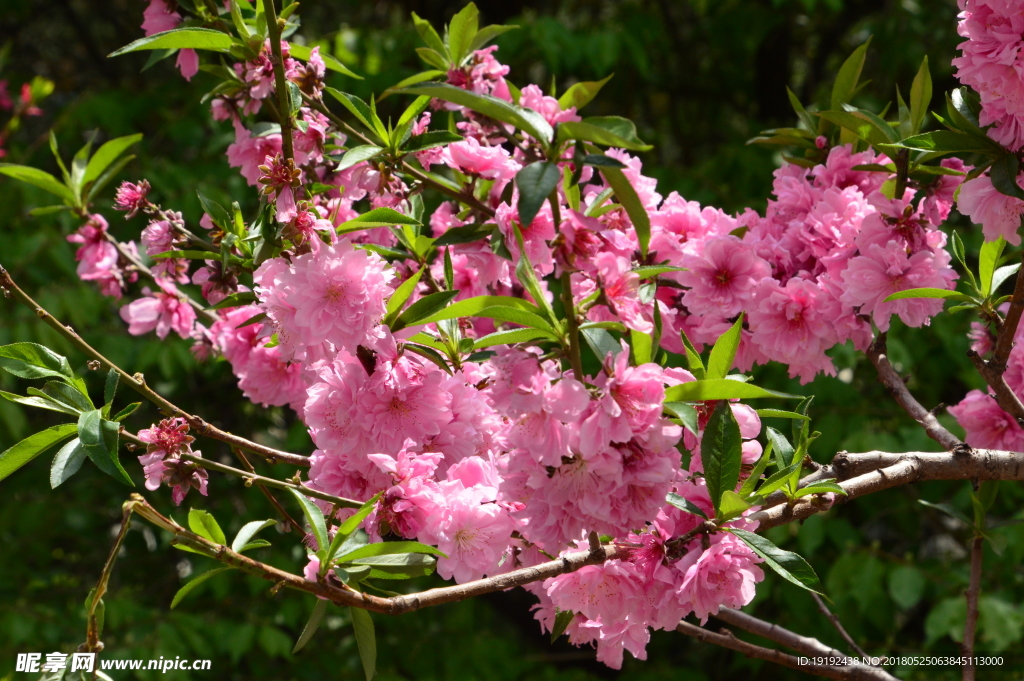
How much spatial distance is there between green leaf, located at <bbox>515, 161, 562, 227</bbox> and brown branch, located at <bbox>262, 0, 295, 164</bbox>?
39cm

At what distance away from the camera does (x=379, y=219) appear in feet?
3.17

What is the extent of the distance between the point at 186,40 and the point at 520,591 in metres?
2.45

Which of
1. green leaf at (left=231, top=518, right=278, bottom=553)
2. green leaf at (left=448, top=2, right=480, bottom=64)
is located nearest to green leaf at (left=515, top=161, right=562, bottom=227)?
green leaf at (left=231, top=518, right=278, bottom=553)

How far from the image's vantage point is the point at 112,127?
2.72 metres

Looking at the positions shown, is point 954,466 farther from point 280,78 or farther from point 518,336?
point 280,78

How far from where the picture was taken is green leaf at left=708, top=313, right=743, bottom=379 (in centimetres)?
84

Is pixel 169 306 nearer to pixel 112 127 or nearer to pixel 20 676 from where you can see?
pixel 112 127

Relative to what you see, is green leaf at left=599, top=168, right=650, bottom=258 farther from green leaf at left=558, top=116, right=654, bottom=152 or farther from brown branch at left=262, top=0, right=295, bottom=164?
brown branch at left=262, top=0, right=295, bottom=164

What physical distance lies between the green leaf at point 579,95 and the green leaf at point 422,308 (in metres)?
0.33

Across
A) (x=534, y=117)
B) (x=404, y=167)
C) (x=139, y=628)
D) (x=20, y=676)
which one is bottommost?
(x=20, y=676)

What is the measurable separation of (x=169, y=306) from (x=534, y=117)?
920 mm

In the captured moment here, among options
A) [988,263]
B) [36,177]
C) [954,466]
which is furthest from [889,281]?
[36,177]

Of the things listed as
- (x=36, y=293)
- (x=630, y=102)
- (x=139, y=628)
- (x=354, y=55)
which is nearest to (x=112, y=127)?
(x=36, y=293)

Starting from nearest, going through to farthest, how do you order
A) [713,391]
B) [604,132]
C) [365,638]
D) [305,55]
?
[604,132] → [713,391] → [365,638] → [305,55]
